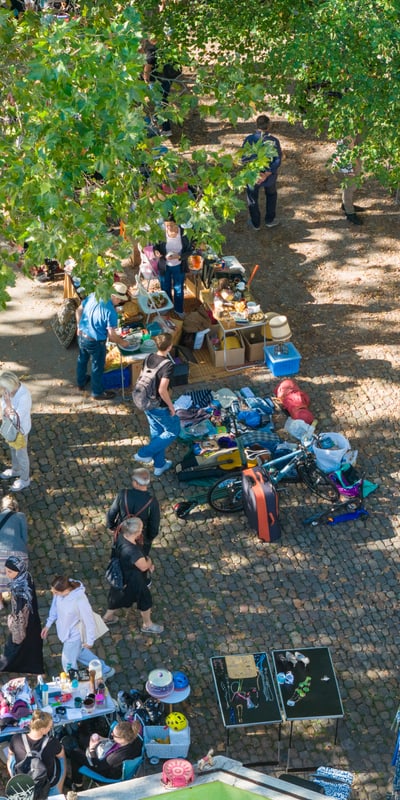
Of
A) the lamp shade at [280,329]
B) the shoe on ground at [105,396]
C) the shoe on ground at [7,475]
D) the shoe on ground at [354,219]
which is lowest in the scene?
the shoe on ground at [7,475]

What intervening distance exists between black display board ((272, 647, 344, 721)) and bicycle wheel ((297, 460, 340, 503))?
237 cm

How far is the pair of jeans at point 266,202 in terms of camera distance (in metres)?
15.7

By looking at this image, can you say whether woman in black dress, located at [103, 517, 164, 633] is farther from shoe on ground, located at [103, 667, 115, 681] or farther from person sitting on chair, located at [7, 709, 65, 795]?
person sitting on chair, located at [7, 709, 65, 795]

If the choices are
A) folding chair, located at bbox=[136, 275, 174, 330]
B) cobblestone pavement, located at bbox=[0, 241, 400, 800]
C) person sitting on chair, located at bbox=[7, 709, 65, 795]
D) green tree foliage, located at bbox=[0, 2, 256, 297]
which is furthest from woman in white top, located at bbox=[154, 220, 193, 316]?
person sitting on chair, located at bbox=[7, 709, 65, 795]

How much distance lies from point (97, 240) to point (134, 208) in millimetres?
1071

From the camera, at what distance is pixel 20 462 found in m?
11.2

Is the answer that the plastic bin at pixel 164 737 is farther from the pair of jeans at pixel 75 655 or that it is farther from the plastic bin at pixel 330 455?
the plastic bin at pixel 330 455

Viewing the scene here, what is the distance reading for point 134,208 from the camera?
33.2 ft

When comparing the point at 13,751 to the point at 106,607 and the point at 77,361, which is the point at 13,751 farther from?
the point at 77,361

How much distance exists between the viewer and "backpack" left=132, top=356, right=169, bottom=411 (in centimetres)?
1088

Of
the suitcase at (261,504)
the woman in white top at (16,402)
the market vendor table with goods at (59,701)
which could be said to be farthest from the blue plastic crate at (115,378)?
the market vendor table with goods at (59,701)

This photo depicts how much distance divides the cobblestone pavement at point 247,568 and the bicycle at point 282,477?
0.71 ft

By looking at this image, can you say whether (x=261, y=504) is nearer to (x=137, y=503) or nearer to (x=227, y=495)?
(x=227, y=495)

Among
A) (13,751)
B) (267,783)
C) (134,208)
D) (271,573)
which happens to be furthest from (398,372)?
(13,751)
